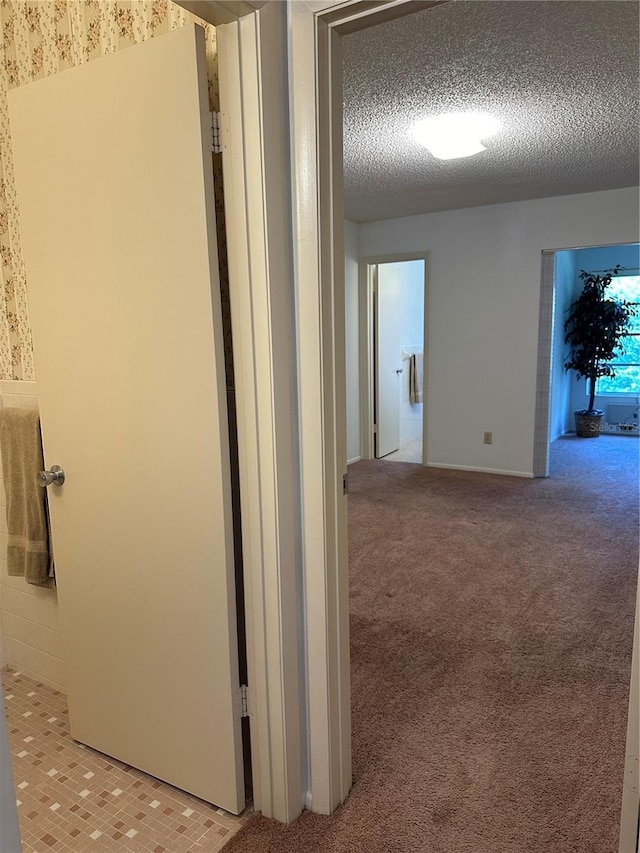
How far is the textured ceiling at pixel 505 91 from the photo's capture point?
6.77ft

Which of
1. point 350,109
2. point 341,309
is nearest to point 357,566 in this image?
point 341,309

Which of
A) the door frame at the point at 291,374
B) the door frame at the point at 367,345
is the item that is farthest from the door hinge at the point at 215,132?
the door frame at the point at 367,345

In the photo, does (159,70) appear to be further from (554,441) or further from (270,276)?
(554,441)

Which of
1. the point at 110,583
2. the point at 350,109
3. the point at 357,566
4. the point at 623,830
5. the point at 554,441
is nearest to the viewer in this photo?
the point at 623,830

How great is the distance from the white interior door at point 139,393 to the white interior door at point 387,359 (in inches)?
174

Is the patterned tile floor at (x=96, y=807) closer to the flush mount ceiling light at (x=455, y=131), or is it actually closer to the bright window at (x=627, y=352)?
the flush mount ceiling light at (x=455, y=131)

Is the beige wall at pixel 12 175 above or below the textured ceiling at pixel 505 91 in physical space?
below

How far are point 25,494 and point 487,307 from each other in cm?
430

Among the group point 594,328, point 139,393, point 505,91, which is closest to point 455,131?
point 505,91

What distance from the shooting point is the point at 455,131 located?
3.02 m

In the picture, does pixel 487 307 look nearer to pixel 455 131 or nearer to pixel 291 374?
pixel 455 131

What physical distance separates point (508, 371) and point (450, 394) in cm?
58

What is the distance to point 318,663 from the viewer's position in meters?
1.59

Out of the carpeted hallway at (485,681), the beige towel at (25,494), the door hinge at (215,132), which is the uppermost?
the door hinge at (215,132)
